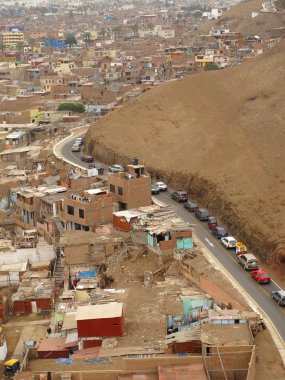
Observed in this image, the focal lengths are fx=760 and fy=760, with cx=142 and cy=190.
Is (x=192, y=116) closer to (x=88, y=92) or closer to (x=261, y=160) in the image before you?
(x=261, y=160)

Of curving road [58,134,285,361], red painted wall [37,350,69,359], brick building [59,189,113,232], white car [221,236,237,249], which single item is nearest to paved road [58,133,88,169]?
curving road [58,134,285,361]

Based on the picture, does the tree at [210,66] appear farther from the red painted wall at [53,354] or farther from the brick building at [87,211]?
the red painted wall at [53,354]

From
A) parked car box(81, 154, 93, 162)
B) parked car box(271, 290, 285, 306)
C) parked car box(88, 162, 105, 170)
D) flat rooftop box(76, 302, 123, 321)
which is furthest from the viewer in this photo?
parked car box(81, 154, 93, 162)

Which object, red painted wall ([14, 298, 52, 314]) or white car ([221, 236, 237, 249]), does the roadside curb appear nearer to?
white car ([221, 236, 237, 249])

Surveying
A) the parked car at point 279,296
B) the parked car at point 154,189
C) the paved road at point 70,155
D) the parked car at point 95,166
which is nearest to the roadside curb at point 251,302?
the parked car at point 279,296

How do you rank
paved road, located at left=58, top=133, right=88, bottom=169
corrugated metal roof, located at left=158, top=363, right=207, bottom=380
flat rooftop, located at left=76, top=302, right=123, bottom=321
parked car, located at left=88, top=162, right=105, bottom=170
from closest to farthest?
corrugated metal roof, located at left=158, top=363, right=207, bottom=380, flat rooftop, located at left=76, top=302, right=123, bottom=321, parked car, located at left=88, top=162, right=105, bottom=170, paved road, located at left=58, top=133, right=88, bottom=169

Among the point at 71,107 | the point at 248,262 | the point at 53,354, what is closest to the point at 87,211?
the point at 248,262
